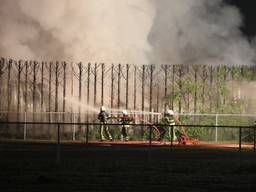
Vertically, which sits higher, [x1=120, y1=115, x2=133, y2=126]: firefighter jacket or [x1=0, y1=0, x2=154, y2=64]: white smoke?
[x1=0, y1=0, x2=154, y2=64]: white smoke

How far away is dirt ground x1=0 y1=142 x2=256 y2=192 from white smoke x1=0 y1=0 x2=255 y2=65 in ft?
36.8

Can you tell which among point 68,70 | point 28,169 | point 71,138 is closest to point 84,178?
point 28,169

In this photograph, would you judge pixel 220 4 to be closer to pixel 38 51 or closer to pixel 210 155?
pixel 38 51

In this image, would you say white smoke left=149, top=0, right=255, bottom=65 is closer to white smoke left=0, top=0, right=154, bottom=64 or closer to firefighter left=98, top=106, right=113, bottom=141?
white smoke left=0, top=0, right=154, bottom=64

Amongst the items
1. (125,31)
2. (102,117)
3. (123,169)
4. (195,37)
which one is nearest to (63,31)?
(125,31)

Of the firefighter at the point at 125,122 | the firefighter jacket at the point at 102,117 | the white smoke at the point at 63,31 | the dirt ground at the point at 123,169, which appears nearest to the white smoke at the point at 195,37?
the white smoke at the point at 63,31

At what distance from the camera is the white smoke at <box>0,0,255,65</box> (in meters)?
39.3

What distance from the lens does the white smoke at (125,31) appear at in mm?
39312

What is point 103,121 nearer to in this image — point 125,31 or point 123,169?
point 125,31

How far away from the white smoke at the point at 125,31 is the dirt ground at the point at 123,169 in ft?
36.8

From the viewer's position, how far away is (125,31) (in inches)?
1609

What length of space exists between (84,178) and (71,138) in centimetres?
1787

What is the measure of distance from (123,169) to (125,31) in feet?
67.7

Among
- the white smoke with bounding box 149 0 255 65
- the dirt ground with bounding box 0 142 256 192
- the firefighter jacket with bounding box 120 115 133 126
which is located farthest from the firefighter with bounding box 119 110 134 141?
the white smoke with bounding box 149 0 255 65
